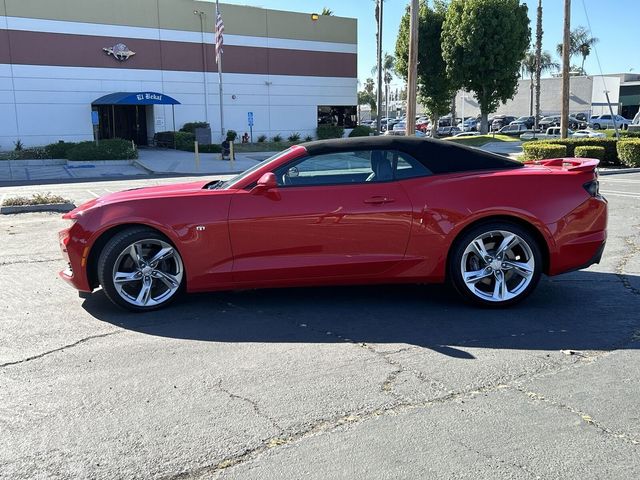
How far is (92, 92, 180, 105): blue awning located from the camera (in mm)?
32344

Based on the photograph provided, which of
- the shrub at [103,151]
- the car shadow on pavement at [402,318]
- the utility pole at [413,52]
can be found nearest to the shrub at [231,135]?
the shrub at [103,151]

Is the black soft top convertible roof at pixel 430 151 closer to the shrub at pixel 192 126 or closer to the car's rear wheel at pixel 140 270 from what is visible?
the car's rear wheel at pixel 140 270

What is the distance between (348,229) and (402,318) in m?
0.88

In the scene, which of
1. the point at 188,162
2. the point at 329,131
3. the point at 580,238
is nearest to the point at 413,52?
the point at 188,162

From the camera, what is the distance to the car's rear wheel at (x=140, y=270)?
508 centimetres

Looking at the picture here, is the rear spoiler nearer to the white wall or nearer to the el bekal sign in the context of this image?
the el bekal sign

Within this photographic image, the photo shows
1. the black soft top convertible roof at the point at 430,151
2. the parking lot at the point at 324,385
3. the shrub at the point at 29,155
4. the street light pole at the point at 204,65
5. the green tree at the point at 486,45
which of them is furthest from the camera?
the green tree at the point at 486,45

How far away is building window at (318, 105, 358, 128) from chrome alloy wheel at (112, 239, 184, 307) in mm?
37648

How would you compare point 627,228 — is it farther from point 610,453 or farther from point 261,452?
point 261,452

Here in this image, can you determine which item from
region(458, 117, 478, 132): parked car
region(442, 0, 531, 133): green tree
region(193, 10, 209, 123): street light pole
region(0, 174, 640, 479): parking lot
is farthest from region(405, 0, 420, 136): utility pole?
region(458, 117, 478, 132): parked car

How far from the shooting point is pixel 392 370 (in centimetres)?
396

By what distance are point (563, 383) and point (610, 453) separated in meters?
0.81

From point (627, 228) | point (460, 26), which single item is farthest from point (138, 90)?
point (627, 228)

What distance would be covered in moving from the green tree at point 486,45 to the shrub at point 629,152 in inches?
693
